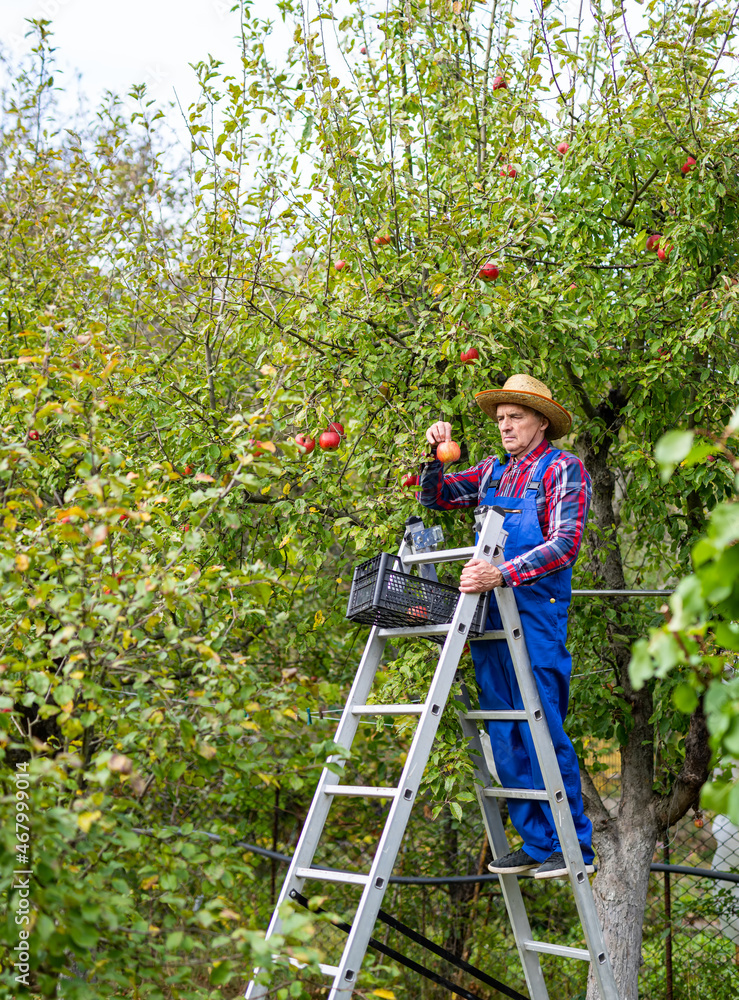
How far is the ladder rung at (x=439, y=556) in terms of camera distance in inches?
109

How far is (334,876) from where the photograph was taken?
245 centimetres

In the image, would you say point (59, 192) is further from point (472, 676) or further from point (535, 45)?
point (472, 676)

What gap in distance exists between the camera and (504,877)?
3012mm

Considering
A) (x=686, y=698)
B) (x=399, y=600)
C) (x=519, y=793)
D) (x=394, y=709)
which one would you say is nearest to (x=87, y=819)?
(x=686, y=698)

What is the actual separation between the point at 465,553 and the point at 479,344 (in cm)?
80

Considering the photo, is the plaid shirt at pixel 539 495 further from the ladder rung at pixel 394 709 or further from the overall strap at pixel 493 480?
the ladder rung at pixel 394 709

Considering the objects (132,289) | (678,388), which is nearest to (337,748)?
(678,388)

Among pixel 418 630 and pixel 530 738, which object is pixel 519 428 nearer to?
pixel 418 630

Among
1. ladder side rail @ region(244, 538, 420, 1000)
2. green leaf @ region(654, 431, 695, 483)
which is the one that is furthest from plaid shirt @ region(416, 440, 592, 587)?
green leaf @ region(654, 431, 695, 483)

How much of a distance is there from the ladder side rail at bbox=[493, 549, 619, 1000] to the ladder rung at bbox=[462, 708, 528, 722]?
0.07 metres

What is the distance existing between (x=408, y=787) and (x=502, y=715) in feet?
1.83

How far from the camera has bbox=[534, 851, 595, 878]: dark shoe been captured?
2.71 meters

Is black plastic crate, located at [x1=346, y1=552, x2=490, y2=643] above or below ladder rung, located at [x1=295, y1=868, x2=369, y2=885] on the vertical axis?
above

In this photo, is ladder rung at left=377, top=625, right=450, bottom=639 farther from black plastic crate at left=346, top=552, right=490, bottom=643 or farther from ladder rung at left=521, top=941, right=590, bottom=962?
ladder rung at left=521, top=941, right=590, bottom=962
